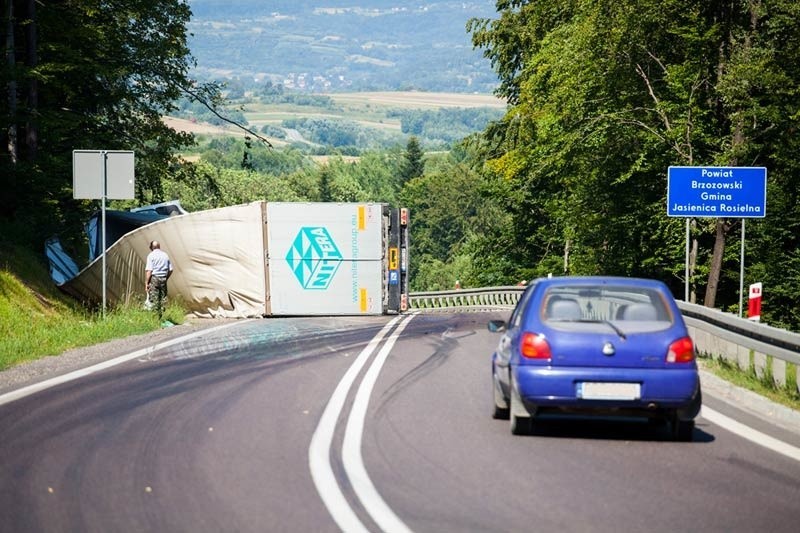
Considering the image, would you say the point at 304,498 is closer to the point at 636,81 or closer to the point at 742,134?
the point at 742,134

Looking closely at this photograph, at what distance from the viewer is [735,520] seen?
23.6 ft

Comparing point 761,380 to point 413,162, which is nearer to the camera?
point 761,380

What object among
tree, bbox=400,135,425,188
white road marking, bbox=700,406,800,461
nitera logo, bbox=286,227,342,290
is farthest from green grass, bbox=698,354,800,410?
tree, bbox=400,135,425,188

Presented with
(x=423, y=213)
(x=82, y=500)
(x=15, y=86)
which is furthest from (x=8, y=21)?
(x=423, y=213)

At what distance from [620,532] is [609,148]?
2891 centimetres

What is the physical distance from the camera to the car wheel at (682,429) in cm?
1015

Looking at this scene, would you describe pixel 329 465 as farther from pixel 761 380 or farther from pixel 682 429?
pixel 761 380

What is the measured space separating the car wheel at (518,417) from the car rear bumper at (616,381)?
0.13m

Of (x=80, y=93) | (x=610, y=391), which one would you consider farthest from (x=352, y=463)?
(x=80, y=93)

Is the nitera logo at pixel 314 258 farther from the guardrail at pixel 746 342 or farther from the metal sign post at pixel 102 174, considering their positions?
the guardrail at pixel 746 342

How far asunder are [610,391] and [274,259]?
1899 centimetres

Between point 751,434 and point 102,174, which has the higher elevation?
point 102,174

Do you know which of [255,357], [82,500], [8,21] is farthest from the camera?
[8,21]

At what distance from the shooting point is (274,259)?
1115 inches
